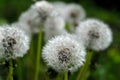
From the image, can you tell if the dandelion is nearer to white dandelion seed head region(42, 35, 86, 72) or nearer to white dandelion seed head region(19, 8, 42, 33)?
white dandelion seed head region(19, 8, 42, 33)

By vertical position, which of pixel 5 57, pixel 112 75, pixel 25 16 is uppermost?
pixel 25 16

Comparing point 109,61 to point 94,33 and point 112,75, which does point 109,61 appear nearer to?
point 112,75

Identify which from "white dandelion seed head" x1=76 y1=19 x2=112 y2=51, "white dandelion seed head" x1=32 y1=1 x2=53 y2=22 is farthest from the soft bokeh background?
"white dandelion seed head" x1=76 y1=19 x2=112 y2=51

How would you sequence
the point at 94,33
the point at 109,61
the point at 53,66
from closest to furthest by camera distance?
the point at 53,66 < the point at 94,33 < the point at 109,61

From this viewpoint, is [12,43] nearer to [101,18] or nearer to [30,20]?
[30,20]

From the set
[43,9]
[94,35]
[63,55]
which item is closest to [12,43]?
[63,55]

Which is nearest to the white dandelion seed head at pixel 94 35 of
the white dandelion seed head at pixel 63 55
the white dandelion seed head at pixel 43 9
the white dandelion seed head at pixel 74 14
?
the white dandelion seed head at pixel 43 9

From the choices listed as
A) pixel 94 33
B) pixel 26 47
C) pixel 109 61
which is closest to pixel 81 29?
pixel 94 33
